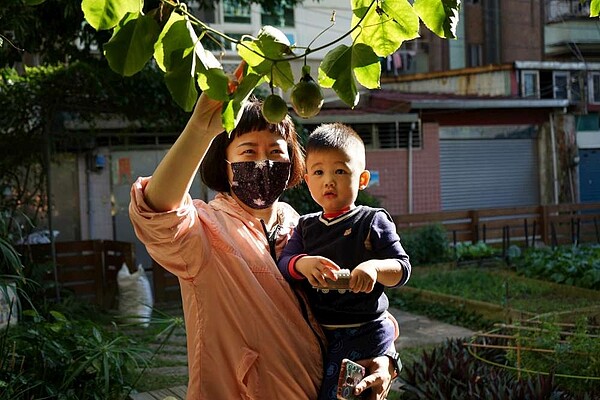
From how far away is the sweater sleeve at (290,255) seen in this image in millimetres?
2146

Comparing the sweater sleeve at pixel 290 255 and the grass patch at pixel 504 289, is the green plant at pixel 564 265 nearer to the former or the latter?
the grass patch at pixel 504 289

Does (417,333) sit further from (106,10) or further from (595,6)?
(106,10)

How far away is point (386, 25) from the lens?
1702 millimetres

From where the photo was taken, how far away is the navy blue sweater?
2223mm

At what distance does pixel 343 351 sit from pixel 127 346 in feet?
9.48

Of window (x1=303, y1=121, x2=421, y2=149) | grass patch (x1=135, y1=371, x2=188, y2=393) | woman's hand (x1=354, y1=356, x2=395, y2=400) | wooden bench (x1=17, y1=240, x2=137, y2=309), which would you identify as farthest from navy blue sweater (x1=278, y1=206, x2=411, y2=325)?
window (x1=303, y1=121, x2=421, y2=149)

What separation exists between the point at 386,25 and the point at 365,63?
137mm

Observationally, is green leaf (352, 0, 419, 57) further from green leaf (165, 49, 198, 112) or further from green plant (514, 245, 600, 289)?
green plant (514, 245, 600, 289)

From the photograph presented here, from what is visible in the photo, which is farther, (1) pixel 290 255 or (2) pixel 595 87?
(2) pixel 595 87

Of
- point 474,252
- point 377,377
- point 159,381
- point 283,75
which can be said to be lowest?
point 159,381

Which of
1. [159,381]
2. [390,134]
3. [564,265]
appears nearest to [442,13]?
[159,381]

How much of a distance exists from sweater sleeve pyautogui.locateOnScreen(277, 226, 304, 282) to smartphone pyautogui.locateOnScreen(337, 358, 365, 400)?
0.27 meters

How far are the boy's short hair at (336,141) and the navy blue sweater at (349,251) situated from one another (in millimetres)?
184

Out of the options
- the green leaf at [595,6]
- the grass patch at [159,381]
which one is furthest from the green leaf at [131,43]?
the grass patch at [159,381]
